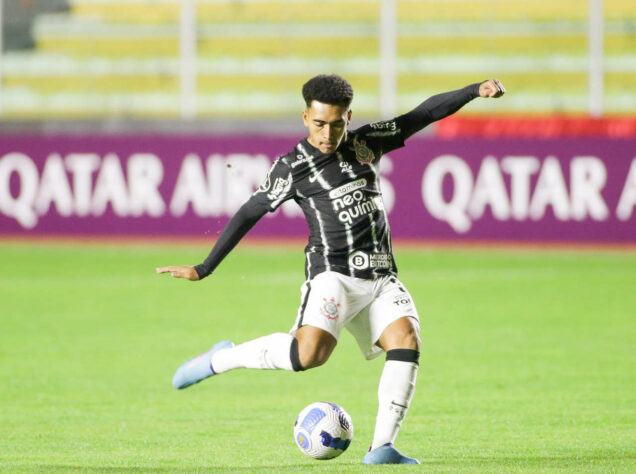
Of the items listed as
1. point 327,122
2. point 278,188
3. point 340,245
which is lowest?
point 340,245

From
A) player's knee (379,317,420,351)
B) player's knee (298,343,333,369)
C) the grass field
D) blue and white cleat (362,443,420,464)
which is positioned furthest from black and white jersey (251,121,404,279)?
the grass field

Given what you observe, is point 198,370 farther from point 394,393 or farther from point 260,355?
point 394,393

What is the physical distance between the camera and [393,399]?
5293 millimetres

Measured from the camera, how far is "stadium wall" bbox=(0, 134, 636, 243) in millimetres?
16562

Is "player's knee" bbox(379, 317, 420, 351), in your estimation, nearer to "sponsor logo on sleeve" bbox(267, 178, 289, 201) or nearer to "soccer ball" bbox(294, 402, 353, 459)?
"soccer ball" bbox(294, 402, 353, 459)

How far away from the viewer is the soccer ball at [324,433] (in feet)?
17.4

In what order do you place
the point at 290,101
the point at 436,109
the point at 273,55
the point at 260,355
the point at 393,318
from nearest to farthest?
the point at 393,318, the point at 260,355, the point at 436,109, the point at 290,101, the point at 273,55

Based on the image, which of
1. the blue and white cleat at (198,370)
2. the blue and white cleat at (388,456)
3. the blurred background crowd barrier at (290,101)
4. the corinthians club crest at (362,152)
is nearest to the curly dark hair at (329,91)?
the corinthians club crest at (362,152)

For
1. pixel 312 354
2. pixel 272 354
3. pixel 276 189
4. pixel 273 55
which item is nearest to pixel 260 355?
pixel 272 354

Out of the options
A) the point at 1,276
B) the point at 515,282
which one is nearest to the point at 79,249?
the point at 1,276

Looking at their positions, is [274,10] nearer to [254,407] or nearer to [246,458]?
[254,407]

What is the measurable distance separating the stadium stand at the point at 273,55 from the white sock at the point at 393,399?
1427cm

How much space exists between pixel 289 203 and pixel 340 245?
11.9m

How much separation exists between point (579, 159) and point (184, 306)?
7.03 meters
